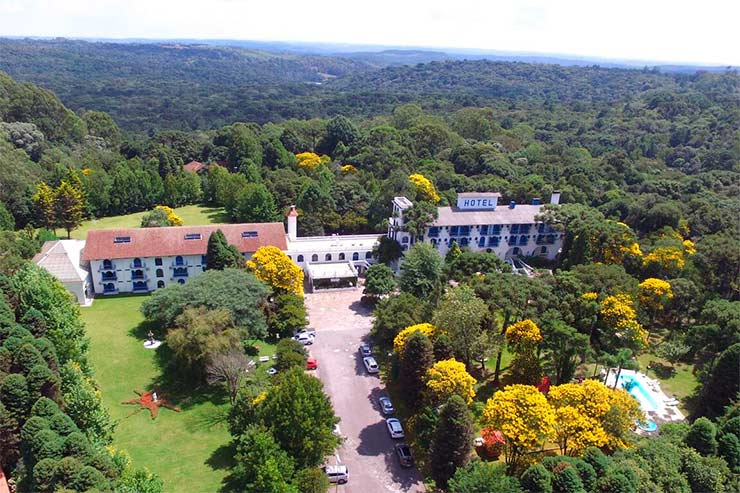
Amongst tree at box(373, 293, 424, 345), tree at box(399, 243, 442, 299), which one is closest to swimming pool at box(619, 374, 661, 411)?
tree at box(373, 293, 424, 345)

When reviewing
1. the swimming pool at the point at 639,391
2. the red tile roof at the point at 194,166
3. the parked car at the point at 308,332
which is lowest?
the parked car at the point at 308,332

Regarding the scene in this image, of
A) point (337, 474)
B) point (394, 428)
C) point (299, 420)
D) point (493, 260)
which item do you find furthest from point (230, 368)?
point (493, 260)

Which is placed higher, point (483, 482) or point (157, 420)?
point (483, 482)

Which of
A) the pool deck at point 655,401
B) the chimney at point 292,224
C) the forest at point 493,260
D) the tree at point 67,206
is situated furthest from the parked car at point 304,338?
the tree at point 67,206

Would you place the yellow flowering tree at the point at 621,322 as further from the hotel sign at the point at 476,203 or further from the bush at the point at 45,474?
the bush at the point at 45,474

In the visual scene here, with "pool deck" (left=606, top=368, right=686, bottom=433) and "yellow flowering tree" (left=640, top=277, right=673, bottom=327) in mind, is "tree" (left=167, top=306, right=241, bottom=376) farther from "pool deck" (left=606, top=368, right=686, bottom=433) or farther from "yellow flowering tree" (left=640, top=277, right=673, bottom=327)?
"yellow flowering tree" (left=640, top=277, right=673, bottom=327)

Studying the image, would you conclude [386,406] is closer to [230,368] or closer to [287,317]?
[230,368]
